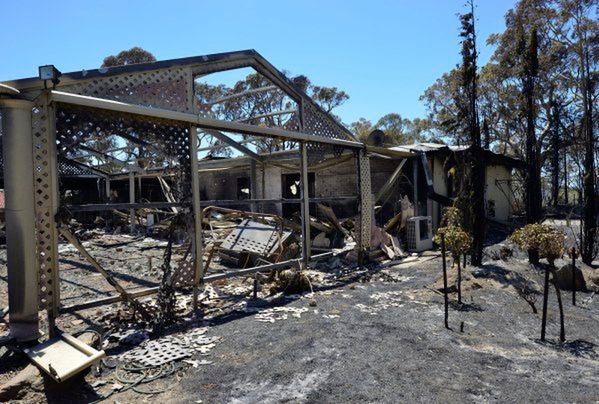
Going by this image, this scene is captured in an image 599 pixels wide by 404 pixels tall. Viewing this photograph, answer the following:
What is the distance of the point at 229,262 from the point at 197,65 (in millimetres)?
4923

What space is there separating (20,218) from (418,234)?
8.79 meters

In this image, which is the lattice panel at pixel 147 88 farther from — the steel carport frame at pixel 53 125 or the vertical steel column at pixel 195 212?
the vertical steel column at pixel 195 212

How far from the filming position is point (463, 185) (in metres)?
8.33

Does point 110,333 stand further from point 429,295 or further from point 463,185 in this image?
point 463,185

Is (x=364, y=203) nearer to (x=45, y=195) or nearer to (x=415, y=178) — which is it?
(x=415, y=178)

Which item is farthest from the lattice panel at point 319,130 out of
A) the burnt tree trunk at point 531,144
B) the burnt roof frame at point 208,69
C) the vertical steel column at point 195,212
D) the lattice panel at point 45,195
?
the lattice panel at point 45,195

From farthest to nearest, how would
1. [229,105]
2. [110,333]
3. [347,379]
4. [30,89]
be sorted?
1. [229,105]
2. [110,333]
3. [30,89]
4. [347,379]

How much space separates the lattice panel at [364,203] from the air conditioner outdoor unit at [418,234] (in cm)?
210

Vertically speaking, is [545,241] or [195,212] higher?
[195,212]

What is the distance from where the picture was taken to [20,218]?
3992 millimetres

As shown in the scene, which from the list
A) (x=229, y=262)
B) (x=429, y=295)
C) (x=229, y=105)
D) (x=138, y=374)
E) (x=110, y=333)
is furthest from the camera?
(x=229, y=105)

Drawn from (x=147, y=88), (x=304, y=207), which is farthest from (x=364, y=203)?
(x=147, y=88)

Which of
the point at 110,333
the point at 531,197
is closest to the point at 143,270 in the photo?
the point at 110,333

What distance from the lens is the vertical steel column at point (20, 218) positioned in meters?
3.91
